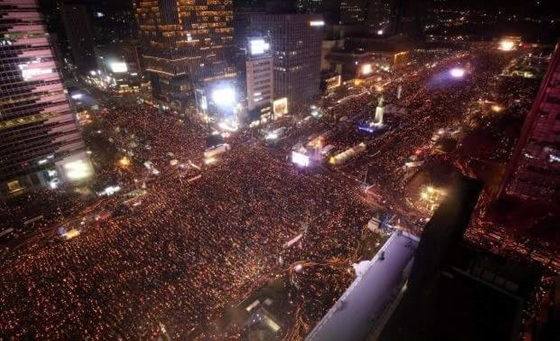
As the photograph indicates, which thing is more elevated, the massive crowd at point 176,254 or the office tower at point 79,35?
the office tower at point 79,35

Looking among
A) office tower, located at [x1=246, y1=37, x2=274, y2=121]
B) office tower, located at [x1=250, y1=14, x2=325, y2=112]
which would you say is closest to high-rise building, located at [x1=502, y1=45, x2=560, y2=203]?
office tower, located at [x1=246, y1=37, x2=274, y2=121]

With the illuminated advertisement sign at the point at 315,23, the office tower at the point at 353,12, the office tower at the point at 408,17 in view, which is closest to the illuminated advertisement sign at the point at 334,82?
the illuminated advertisement sign at the point at 315,23

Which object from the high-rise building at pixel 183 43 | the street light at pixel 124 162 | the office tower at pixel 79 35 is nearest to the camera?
the street light at pixel 124 162

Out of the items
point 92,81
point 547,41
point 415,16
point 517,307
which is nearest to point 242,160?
point 517,307

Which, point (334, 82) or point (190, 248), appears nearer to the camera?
point (190, 248)

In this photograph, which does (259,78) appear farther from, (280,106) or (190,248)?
(190,248)

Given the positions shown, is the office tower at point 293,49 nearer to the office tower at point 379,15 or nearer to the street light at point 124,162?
the street light at point 124,162

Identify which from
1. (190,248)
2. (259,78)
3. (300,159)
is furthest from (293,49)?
(190,248)
